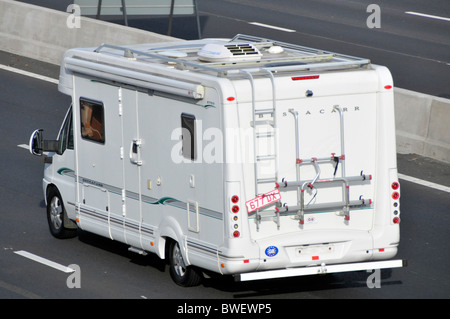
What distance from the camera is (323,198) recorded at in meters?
12.0

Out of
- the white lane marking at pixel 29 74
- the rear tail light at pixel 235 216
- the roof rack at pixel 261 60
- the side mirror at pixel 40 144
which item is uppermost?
the roof rack at pixel 261 60

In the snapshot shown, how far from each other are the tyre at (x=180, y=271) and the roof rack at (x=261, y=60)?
2.11 m

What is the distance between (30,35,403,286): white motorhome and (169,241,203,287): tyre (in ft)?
0.05

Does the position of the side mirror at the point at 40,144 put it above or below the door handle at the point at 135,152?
below

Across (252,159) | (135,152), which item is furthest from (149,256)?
(252,159)

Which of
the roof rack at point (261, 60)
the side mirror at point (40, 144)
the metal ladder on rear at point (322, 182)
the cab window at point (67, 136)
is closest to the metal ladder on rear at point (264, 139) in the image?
the metal ladder on rear at point (322, 182)

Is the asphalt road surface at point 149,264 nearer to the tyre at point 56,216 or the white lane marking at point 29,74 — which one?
the tyre at point 56,216

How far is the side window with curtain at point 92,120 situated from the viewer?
13.4m

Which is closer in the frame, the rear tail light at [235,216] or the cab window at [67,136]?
the rear tail light at [235,216]

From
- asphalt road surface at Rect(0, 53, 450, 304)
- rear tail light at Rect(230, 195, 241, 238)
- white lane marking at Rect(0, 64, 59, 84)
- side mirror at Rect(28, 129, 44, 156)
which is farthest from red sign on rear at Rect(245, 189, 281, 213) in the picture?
white lane marking at Rect(0, 64, 59, 84)

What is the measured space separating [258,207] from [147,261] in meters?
2.73

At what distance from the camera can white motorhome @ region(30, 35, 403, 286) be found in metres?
11.6

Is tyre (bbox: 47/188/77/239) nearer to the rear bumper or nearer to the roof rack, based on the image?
the roof rack
